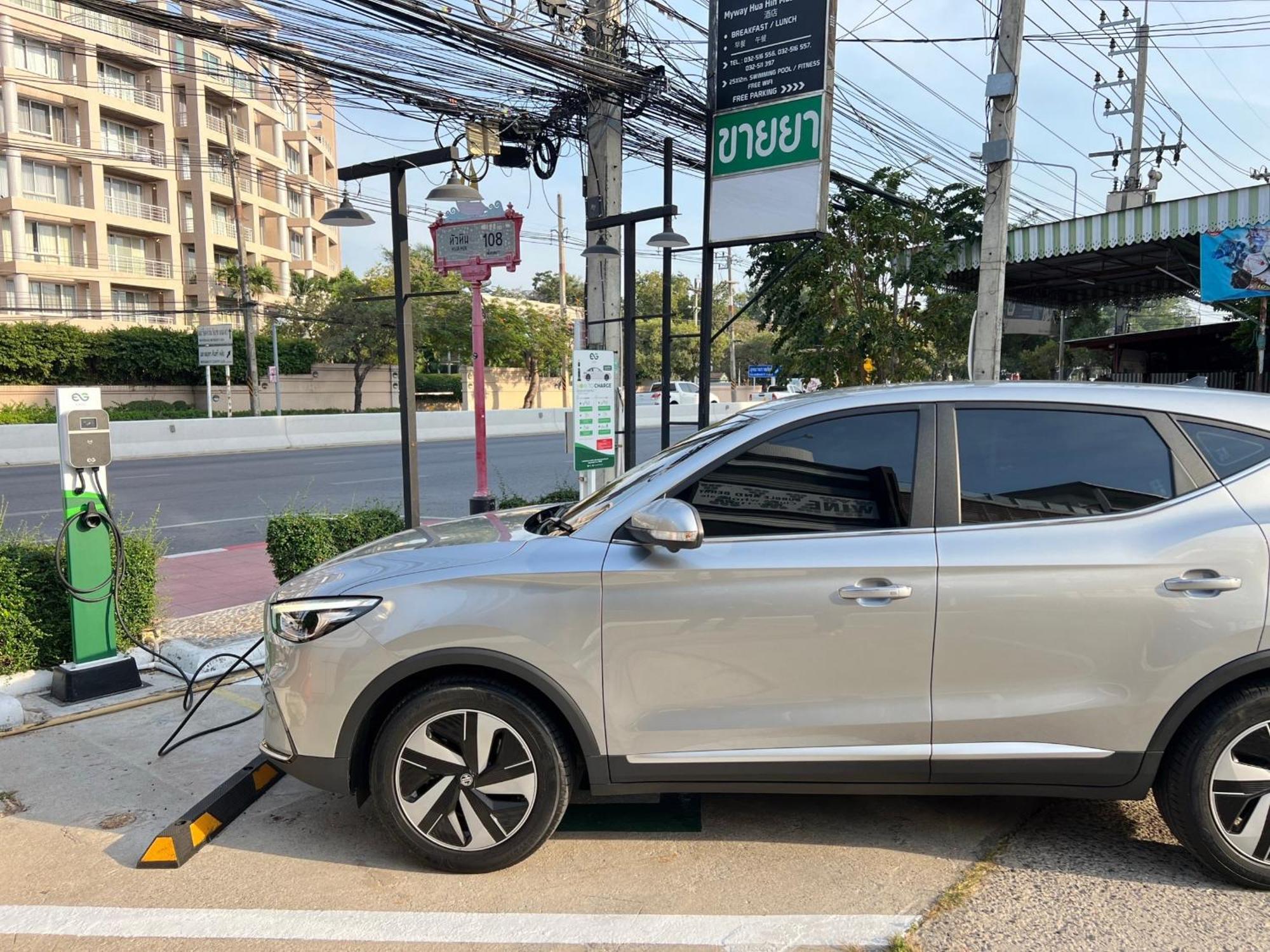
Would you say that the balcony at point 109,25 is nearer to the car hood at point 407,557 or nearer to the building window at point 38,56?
the building window at point 38,56

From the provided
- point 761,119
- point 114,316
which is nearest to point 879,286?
point 761,119

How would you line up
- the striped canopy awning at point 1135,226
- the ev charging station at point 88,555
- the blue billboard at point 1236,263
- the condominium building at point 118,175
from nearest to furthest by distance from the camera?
the ev charging station at point 88,555 < the striped canopy awning at point 1135,226 < the blue billboard at point 1236,263 < the condominium building at point 118,175

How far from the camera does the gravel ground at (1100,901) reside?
112 inches

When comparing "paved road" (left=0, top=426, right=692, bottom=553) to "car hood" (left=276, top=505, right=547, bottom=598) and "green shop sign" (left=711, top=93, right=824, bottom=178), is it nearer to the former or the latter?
"green shop sign" (left=711, top=93, right=824, bottom=178)

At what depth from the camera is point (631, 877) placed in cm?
324

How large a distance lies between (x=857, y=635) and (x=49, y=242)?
4850 centimetres

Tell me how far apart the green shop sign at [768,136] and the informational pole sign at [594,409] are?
2.11 meters

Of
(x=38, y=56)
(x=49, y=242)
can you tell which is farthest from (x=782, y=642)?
(x=38, y=56)

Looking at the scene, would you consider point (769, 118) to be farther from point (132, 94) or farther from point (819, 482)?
point (132, 94)

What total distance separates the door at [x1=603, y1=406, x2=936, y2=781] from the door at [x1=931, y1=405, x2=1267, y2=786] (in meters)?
0.12

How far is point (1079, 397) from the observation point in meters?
3.31

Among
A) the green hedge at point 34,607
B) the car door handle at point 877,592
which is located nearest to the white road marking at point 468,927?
the car door handle at point 877,592

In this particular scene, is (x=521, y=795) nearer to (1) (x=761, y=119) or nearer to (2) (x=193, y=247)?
(1) (x=761, y=119)

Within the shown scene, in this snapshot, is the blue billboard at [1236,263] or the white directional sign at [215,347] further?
the white directional sign at [215,347]
